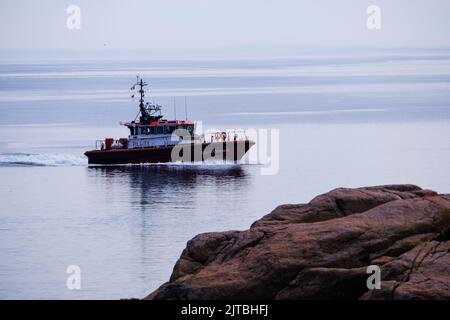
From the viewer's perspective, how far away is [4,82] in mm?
188000

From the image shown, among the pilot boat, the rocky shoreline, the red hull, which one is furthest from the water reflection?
the rocky shoreline

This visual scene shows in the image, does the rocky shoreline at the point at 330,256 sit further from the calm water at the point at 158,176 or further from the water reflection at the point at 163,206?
the calm water at the point at 158,176

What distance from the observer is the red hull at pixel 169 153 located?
239ft

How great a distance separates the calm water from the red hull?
754 millimetres

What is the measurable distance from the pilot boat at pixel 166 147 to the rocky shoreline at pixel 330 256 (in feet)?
151

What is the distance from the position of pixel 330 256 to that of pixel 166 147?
48.5m

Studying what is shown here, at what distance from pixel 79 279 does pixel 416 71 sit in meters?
167

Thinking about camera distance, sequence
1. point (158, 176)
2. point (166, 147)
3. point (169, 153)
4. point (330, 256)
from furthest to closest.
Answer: point (166, 147), point (169, 153), point (158, 176), point (330, 256)

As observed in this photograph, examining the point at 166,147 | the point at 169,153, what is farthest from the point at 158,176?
the point at 166,147

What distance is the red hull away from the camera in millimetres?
72812

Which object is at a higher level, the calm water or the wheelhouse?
the wheelhouse

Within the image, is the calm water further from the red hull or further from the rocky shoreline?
the rocky shoreline

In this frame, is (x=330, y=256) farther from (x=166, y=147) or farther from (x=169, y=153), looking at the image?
(x=166, y=147)

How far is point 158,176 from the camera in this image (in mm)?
67062
